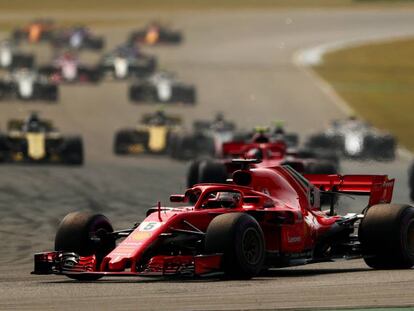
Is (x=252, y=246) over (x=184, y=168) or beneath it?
beneath

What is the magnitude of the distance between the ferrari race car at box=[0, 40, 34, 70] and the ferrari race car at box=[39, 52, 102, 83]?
3986 mm

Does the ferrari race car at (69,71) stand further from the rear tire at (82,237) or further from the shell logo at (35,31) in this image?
the rear tire at (82,237)

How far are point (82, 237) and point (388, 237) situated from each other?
379 centimetres

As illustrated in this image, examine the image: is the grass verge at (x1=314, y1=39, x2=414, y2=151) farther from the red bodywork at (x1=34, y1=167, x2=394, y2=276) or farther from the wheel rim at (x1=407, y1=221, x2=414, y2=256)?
the wheel rim at (x1=407, y1=221, x2=414, y2=256)

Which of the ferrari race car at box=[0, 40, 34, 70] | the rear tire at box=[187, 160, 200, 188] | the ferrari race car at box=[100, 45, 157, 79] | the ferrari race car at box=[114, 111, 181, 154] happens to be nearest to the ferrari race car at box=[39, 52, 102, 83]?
the ferrari race car at box=[100, 45, 157, 79]

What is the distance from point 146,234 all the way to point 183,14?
84495 millimetres

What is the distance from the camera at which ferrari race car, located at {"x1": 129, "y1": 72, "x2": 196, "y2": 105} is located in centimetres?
6456

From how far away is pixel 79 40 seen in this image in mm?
84562

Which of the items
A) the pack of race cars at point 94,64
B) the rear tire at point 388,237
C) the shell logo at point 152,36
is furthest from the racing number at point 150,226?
the shell logo at point 152,36

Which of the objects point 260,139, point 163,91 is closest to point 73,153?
point 260,139

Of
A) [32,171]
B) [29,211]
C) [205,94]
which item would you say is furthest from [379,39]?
[29,211]

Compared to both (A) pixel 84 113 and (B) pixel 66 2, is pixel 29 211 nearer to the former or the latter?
(A) pixel 84 113

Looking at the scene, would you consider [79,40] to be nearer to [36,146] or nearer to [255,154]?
[36,146]

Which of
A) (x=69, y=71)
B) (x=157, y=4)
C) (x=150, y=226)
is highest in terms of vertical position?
(x=157, y=4)
